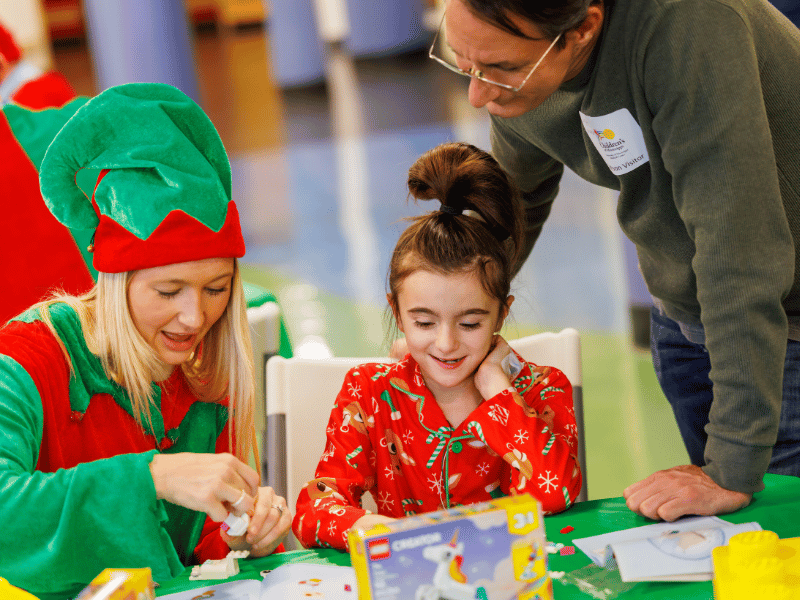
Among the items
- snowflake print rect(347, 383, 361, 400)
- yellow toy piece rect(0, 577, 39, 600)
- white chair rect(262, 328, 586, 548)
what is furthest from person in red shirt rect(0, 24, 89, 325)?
yellow toy piece rect(0, 577, 39, 600)

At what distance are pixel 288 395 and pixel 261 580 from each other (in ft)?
1.81

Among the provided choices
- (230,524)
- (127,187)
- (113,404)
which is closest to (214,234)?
(127,187)

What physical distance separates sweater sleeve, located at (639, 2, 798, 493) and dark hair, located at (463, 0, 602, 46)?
0.38 ft

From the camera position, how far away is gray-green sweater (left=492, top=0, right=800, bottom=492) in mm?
1187

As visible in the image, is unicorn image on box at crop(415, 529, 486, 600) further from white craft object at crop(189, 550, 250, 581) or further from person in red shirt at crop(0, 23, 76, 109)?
person in red shirt at crop(0, 23, 76, 109)

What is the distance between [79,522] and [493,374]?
2.39ft

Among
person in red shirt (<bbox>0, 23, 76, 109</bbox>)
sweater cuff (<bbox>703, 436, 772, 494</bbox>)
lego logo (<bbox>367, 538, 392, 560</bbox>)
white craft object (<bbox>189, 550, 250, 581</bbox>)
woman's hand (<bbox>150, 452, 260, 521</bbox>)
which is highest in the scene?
person in red shirt (<bbox>0, 23, 76, 109</bbox>)

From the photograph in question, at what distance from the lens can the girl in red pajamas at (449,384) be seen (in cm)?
148

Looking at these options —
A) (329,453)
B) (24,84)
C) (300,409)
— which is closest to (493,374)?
(329,453)

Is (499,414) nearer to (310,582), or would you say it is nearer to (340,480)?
(340,480)

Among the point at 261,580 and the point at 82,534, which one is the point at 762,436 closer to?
the point at 261,580

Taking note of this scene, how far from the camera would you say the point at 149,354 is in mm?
1433

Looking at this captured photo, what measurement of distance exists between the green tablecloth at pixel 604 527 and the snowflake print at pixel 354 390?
1.09 feet

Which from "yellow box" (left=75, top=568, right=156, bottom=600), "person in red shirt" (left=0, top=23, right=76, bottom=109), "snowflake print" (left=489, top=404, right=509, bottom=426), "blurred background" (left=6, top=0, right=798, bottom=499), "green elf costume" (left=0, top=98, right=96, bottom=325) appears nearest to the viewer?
"yellow box" (left=75, top=568, right=156, bottom=600)
